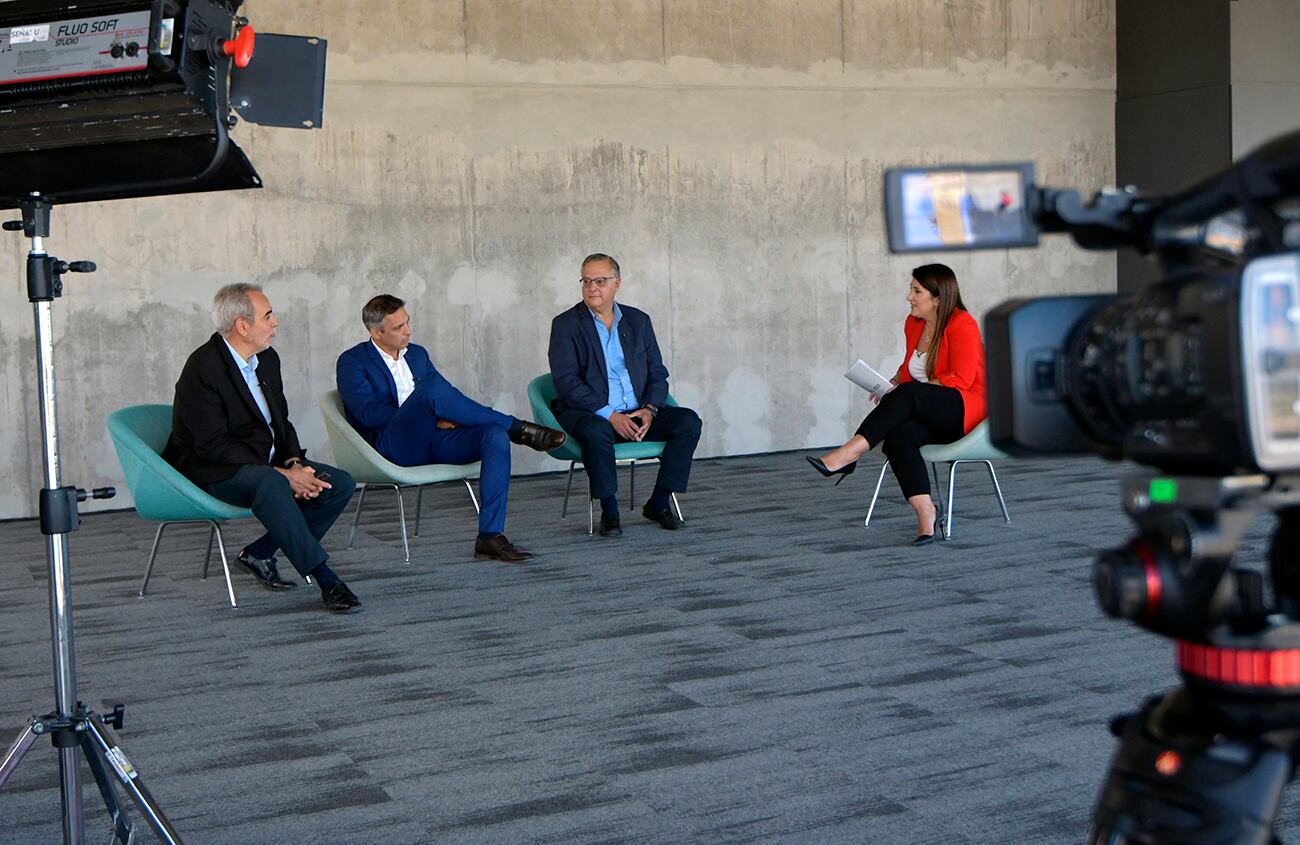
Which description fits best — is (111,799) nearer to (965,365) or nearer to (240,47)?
(240,47)

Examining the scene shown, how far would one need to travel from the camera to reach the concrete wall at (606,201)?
25.3 ft

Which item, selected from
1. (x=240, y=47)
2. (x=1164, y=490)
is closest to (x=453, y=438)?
(x=240, y=47)

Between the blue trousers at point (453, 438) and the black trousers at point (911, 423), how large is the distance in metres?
1.48

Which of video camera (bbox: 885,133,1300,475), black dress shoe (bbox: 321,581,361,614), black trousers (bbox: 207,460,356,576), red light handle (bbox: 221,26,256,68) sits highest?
red light handle (bbox: 221,26,256,68)

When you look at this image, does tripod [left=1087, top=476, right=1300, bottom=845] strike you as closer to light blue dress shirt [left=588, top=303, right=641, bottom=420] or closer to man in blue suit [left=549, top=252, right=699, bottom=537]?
man in blue suit [left=549, top=252, right=699, bottom=537]

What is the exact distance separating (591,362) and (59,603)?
426cm

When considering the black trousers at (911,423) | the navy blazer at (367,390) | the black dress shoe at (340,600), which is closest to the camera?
the black dress shoe at (340,600)

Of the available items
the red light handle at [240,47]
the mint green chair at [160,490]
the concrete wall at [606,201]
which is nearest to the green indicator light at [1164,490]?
the red light handle at [240,47]

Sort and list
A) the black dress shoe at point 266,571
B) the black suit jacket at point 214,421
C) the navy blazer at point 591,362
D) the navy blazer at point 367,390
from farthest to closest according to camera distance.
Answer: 1. the navy blazer at point 591,362
2. the navy blazer at point 367,390
3. the black dress shoe at point 266,571
4. the black suit jacket at point 214,421

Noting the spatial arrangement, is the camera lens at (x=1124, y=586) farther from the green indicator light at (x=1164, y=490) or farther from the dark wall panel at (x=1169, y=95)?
the dark wall panel at (x=1169, y=95)

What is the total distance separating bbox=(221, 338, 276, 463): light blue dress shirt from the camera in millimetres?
5043

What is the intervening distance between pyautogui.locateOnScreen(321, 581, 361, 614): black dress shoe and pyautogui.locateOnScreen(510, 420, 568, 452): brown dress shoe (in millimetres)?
1243

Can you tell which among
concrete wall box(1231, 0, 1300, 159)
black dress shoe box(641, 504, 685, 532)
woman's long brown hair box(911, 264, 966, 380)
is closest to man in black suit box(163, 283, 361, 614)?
black dress shoe box(641, 504, 685, 532)

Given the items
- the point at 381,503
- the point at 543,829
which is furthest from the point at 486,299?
the point at 543,829
